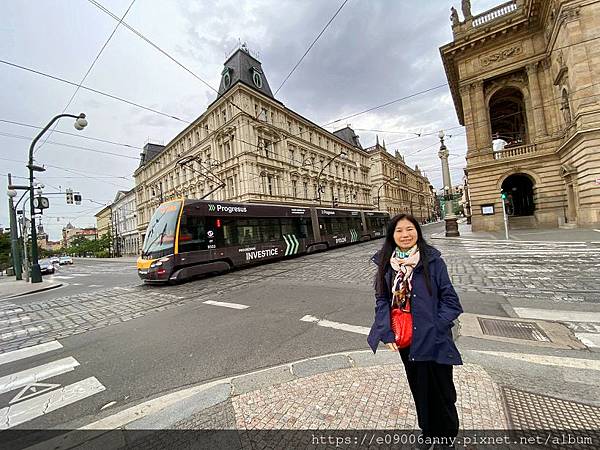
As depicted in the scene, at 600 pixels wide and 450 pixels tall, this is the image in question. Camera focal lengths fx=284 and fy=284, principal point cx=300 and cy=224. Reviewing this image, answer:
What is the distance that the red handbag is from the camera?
6.63 ft

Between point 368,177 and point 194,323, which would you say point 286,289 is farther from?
point 368,177

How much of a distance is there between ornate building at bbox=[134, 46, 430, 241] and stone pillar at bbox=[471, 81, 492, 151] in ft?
40.5

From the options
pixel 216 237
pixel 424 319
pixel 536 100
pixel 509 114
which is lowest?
pixel 424 319

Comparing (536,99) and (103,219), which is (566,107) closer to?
(536,99)

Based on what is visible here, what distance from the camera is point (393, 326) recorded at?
6.87 feet

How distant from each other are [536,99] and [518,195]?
9.34 meters

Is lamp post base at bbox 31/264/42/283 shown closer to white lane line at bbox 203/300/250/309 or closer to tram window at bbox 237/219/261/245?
tram window at bbox 237/219/261/245

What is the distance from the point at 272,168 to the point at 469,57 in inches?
866

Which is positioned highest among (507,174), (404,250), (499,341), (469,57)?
(469,57)

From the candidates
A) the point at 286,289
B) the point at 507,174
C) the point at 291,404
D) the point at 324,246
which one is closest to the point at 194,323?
the point at 286,289

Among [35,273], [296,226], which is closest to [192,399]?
[296,226]

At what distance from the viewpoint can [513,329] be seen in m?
4.17

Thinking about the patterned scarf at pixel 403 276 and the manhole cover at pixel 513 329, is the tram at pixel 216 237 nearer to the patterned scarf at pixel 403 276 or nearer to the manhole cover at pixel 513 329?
the manhole cover at pixel 513 329

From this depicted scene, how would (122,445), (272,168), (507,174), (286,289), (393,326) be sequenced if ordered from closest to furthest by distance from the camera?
1. (393,326)
2. (122,445)
3. (286,289)
4. (507,174)
5. (272,168)
